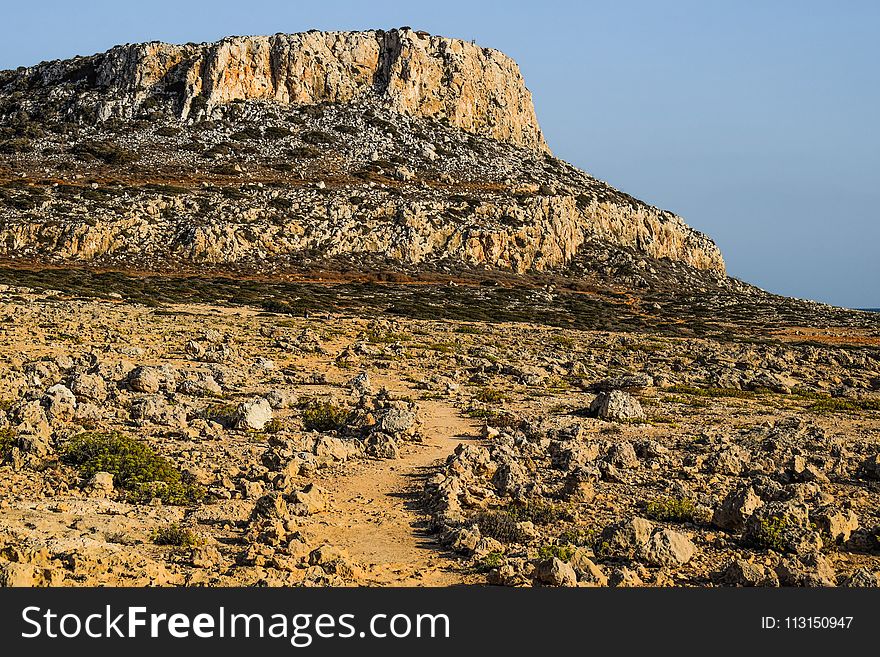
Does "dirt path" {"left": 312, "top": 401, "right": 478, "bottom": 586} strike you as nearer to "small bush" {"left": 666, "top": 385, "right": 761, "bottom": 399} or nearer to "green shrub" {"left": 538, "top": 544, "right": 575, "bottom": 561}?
"green shrub" {"left": 538, "top": 544, "right": 575, "bottom": 561}

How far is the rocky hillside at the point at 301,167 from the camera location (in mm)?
71500

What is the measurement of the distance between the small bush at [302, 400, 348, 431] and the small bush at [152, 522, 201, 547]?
604cm

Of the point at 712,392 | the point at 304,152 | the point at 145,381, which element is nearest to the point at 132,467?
the point at 145,381

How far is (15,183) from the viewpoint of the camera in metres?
77.0

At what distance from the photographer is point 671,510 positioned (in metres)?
11.6

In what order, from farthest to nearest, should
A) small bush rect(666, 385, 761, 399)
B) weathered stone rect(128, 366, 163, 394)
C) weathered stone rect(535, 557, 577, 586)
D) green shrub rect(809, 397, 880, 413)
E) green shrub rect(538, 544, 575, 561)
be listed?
small bush rect(666, 385, 761, 399) < green shrub rect(809, 397, 880, 413) < weathered stone rect(128, 366, 163, 394) < green shrub rect(538, 544, 575, 561) < weathered stone rect(535, 557, 577, 586)

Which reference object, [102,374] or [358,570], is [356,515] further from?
[102,374]

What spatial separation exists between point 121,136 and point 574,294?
49.6 metres

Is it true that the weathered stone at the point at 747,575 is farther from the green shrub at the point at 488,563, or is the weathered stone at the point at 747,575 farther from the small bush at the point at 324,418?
the small bush at the point at 324,418

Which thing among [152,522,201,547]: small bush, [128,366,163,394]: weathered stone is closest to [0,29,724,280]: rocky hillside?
[128,366,163,394]: weathered stone

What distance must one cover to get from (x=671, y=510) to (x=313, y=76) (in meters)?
95.2

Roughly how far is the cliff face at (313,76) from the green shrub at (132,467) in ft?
279

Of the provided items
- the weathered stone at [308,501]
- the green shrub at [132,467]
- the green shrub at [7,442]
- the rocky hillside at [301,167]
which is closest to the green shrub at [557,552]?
the weathered stone at [308,501]

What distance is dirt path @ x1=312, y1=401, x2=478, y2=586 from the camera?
9.43 meters
